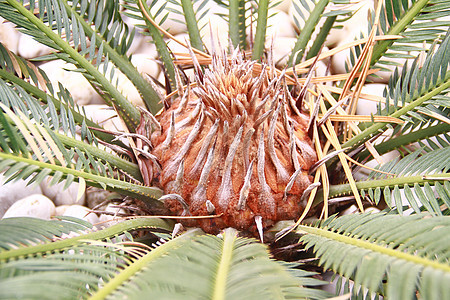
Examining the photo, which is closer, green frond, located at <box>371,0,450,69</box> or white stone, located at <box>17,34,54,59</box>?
A: green frond, located at <box>371,0,450,69</box>

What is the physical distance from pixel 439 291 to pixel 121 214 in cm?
63

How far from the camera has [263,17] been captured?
1.07 meters

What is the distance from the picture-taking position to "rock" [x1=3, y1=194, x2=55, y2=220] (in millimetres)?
1075

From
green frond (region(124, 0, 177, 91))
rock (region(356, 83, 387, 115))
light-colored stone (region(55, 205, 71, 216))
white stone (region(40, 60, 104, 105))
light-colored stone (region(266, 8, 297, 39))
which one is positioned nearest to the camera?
green frond (region(124, 0, 177, 91))

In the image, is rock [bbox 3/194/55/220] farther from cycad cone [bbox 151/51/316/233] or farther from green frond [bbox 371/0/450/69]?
green frond [bbox 371/0/450/69]

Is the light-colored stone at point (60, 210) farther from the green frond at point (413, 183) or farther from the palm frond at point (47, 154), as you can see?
A: the green frond at point (413, 183)

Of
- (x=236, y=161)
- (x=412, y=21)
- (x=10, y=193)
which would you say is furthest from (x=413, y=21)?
(x=10, y=193)

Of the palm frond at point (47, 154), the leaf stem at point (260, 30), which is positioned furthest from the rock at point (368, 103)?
the palm frond at point (47, 154)

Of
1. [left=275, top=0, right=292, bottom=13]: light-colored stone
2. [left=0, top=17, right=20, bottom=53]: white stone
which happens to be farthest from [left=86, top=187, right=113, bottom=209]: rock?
[left=275, top=0, right=292, bottom=13]: light-colored stone

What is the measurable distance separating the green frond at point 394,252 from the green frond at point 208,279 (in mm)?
67

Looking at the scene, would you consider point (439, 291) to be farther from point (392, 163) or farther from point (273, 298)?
point (392, 163)

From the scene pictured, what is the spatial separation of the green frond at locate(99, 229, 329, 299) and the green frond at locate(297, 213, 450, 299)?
2.7 inches

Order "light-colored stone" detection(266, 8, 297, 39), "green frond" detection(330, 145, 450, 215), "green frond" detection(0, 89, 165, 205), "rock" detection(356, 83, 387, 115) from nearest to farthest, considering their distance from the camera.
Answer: "green frond" detection(0, 89, 165, 205), "green frond" detection(330, 145, 450, 215), "rock" detection(356, 83, 387, 115), "light-colored stone" detection(266, 8, 297, 39)

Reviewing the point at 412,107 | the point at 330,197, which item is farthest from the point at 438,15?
the point at 330,197
